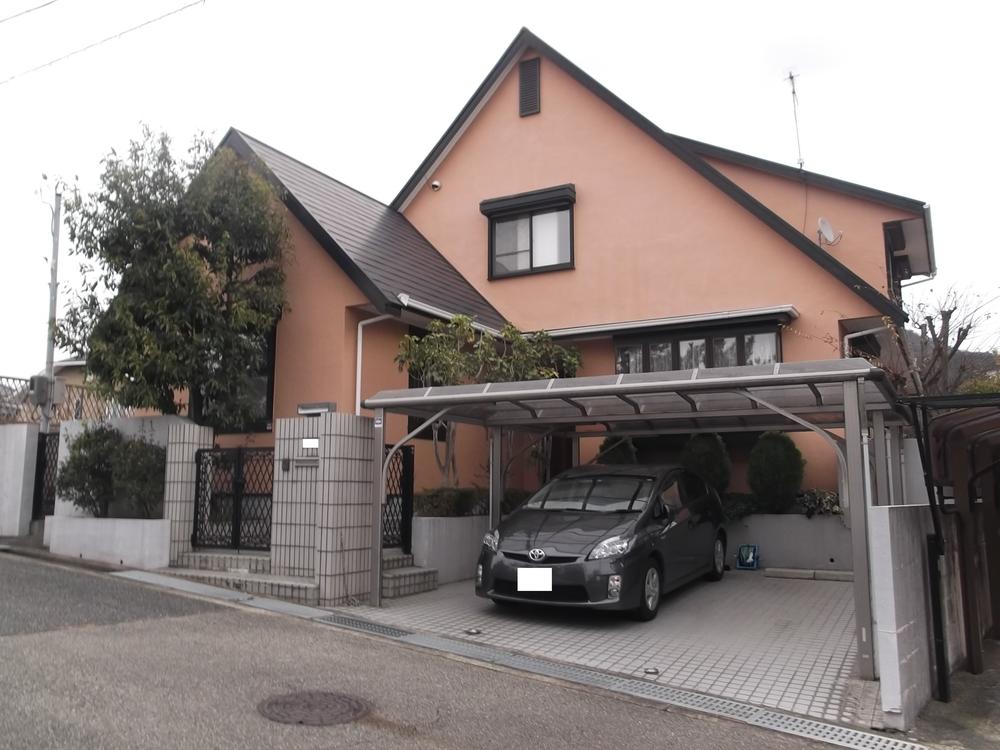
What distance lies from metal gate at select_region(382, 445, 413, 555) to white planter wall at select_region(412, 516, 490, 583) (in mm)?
110

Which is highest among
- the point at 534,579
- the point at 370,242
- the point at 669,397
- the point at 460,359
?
the point at 370,242

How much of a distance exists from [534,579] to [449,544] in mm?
2648

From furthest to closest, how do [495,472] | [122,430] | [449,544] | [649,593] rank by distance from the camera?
[122,430] → [495,472] → [449,544] → [649,593]

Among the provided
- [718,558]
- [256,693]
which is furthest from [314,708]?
[718,558]

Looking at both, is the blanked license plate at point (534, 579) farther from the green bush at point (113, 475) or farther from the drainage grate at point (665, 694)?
the green bush at point (113, 475)

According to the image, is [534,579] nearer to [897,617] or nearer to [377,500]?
[377,500]

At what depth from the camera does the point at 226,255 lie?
10.6 metres

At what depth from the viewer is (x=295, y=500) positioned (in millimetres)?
8688

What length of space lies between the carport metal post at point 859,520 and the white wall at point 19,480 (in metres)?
11.2

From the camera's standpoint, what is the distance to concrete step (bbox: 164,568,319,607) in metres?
8.12

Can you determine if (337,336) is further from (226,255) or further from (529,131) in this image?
(529,131)

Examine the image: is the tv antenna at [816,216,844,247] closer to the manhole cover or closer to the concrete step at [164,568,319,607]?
the concrete step at [164,568,319,607]

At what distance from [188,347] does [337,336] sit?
1962 mm

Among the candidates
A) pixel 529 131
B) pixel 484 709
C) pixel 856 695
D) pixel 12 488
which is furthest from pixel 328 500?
pixel 529 131
